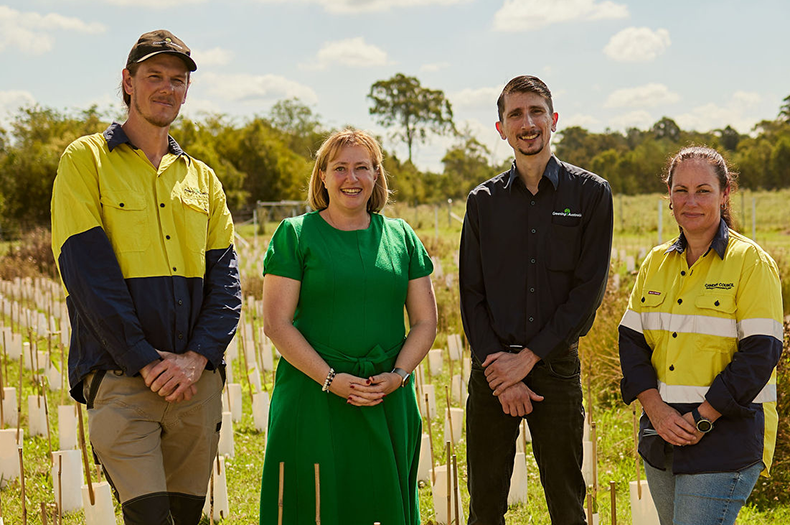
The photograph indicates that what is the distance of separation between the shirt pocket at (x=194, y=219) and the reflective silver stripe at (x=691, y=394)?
1908 millimetres

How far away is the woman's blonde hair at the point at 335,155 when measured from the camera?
3127mm

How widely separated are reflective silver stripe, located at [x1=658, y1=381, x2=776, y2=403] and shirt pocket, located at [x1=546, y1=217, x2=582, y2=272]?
692mm

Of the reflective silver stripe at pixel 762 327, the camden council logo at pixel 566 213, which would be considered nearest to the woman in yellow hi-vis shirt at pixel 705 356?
the reflective silver stripe at pixel 762 327

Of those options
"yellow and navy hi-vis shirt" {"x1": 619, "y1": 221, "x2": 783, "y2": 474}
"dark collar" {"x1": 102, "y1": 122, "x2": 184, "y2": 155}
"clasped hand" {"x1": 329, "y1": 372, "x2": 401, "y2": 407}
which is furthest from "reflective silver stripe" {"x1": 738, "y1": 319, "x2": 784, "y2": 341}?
"dark collar" {"x1": 102, "y1": 122, "x2": 184, "y2": 155}

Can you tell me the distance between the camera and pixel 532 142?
3164 millimetres

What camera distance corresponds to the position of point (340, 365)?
302 cm

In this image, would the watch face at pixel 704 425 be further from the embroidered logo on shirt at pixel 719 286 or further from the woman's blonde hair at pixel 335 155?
the woman's blonde hair at pixel 335 155

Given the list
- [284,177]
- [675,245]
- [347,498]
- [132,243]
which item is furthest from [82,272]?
[284,177]

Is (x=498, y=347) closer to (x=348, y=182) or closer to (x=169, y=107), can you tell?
(x=348, y=182)

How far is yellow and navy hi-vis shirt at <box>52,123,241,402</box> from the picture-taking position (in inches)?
105

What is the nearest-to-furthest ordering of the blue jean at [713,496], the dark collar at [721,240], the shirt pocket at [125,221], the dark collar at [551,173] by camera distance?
the blue jean at [713,496], the dark collar at [721,240], the shirt pocket at [125,221], the dark collar at [551,173]

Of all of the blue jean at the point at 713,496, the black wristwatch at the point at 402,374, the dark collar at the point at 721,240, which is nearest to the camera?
the blue jean at the point at 713,496

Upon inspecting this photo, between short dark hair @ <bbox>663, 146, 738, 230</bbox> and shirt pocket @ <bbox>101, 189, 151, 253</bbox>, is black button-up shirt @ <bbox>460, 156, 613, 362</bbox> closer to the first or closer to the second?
short dark hair @ <bbox>663, 146, 738, 230</bbox>

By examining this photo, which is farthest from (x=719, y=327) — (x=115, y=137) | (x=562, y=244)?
(x=115, y=137)
